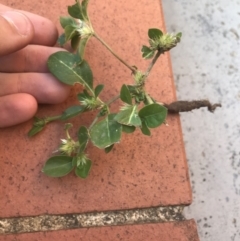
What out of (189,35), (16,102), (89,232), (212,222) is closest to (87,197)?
(89,232)

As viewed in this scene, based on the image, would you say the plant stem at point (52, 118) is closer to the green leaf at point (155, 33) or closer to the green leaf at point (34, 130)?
the green leaf at point (34, 130)

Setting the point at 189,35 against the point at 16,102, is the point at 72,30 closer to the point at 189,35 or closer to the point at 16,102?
the point at 16,102

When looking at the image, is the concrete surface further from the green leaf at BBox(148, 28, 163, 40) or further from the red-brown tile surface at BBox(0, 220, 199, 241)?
the green leaf at BBox(148, 28, 163, 40)

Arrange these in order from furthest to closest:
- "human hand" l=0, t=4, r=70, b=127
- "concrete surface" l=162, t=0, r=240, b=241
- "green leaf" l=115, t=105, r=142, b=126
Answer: "concrete surface" l=162, t=0, r=240, b=241 → "human hand" l=0, t=4, r=70, b=127 → "green leaf" l=115, t=105, r=142, b=126

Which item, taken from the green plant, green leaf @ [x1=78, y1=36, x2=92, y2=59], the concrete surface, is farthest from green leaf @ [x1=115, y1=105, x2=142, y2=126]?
the concrete surface

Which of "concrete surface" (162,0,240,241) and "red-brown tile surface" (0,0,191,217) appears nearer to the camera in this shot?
"red-brown tile surface" (0,0,191,217)

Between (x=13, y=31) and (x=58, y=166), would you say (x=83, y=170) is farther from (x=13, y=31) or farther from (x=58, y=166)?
(x=13, y=31)
